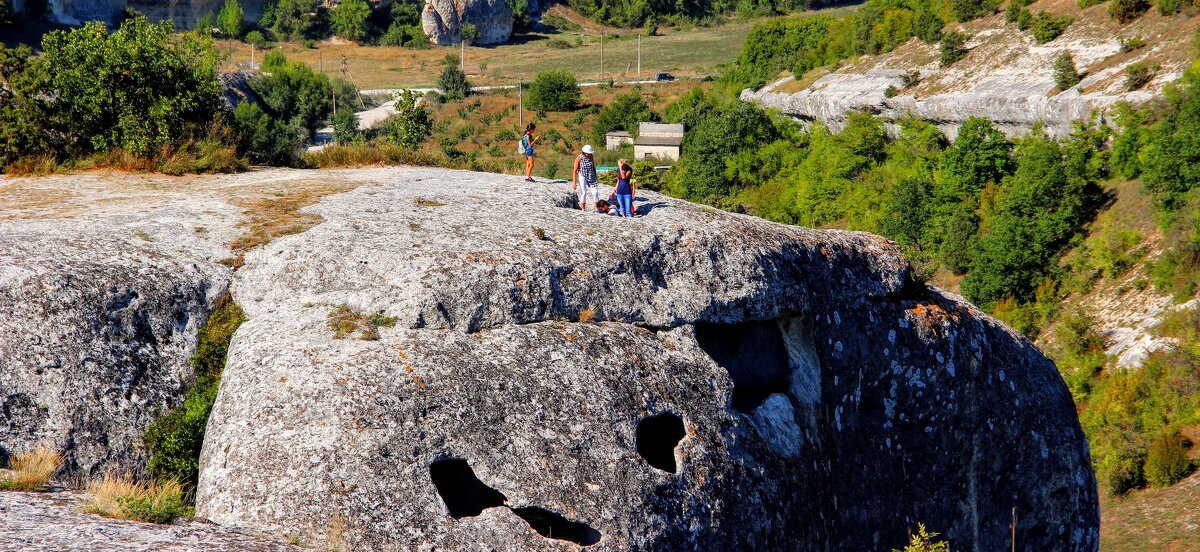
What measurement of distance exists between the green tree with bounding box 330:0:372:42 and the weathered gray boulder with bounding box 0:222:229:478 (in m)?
125

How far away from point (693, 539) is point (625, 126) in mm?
92497

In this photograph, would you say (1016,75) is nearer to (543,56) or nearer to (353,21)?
(543,56)

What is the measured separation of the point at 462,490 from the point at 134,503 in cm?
373

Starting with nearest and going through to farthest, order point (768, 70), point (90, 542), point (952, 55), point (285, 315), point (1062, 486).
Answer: point (90, 542) → point (285, 315) → point (1062, 486) → point (952, 55) → point (768, 70)

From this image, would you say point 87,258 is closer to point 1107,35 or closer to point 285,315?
point 285,315

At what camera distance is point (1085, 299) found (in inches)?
2015

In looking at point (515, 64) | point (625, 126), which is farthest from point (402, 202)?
point (515, 64)

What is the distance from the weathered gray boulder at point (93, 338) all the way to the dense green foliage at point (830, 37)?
67665 mm

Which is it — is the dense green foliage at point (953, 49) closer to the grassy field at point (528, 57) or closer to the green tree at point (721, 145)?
the green tree at point (721, 145)

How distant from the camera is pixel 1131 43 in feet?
189

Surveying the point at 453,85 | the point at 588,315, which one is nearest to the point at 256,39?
the point at 453,85

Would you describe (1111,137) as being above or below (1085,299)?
above

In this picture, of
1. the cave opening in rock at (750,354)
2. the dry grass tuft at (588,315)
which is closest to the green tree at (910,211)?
the cave opening in rock at (750,354)

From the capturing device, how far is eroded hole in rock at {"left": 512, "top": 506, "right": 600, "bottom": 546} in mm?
12078
